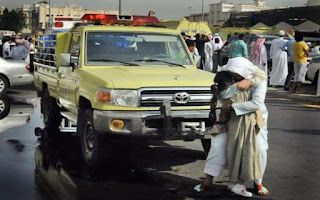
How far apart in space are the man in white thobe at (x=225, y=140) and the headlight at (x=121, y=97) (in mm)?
1264

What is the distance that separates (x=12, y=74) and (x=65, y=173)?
9.77 m

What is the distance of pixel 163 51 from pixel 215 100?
8.56 feet

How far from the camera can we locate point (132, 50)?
7.72 metres

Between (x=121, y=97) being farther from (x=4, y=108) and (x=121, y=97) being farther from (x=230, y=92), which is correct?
(x=4, y=108)

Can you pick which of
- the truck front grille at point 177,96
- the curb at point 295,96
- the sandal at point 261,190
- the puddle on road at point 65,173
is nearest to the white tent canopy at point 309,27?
the curb at point 295,96

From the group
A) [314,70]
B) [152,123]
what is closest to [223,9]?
[314,70]

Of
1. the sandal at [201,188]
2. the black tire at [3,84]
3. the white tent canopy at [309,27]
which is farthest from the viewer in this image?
the white tent canopy at [309,27]

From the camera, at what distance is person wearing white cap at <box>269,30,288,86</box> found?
54.4 feet

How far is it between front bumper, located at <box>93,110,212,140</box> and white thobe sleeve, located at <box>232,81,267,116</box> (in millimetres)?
1201

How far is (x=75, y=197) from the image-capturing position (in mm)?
5574

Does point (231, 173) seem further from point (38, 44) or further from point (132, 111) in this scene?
point (38, 44)

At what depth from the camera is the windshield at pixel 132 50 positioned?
753 centimetres

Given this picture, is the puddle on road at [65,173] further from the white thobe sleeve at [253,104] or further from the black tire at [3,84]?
the black tire at [3,84]

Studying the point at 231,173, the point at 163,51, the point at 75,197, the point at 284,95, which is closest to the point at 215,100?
the point at 231,173
